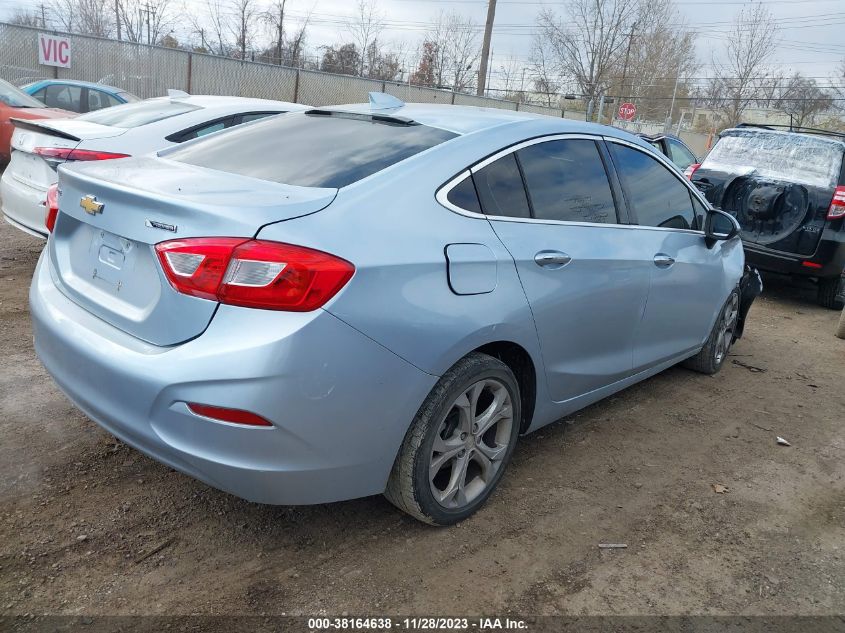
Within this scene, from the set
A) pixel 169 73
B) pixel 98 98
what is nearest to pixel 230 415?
pixel 98 98

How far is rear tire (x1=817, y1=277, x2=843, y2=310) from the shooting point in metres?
7.61

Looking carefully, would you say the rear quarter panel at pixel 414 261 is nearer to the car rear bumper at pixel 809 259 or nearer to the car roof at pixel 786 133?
A: the car rear bumper at pixel 809 259

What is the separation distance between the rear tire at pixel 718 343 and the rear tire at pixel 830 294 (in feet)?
10.00

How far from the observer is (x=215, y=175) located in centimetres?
270

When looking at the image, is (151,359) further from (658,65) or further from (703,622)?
(658,65)

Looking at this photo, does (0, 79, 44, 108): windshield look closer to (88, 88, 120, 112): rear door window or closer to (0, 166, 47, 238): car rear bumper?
(88, 88, 120, 112): rear door window

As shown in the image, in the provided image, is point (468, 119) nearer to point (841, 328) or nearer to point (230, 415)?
point (230, 415)

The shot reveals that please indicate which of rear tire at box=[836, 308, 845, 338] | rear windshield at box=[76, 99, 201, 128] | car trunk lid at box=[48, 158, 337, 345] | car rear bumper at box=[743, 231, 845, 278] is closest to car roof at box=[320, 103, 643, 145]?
car trunk lid at box=[48, 158, 337, 345]

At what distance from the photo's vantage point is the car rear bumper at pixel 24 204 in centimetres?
524

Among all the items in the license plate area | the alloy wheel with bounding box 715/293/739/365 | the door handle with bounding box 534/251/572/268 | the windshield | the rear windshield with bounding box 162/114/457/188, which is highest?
the rear windshield with bounding box 162/114/457/188

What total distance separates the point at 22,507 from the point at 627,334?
2886 mm

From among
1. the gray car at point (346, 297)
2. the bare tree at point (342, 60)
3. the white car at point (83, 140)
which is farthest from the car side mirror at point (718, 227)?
the bare tree at point (342, 60)

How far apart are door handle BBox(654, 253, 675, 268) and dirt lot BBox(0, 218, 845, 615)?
3.19 feet

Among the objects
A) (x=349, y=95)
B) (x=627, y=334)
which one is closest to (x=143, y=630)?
(x=627, y=334)
